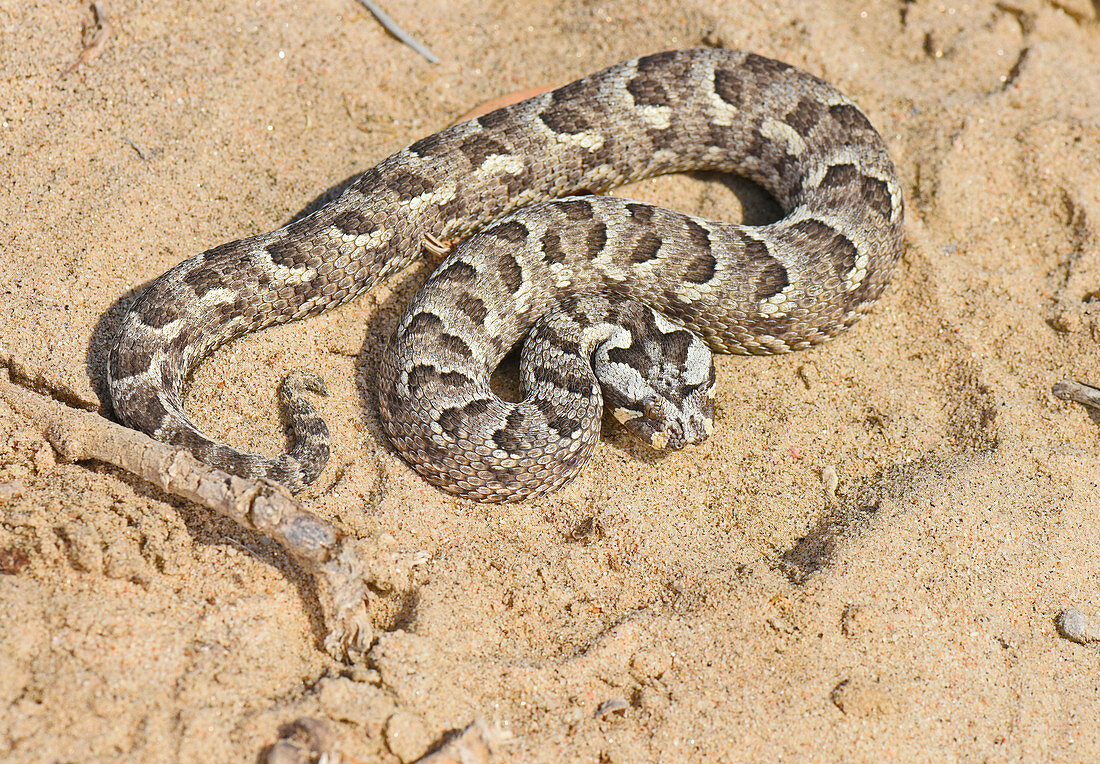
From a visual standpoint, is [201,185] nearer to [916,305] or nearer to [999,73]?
[916,305]

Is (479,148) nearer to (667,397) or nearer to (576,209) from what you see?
(576,209)

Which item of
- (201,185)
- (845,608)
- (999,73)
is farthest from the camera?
(999,73)

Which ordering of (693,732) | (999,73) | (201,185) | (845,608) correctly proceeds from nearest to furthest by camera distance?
1. (693,732)
2. (845,608)
3. (201,185)
4. (999,73)

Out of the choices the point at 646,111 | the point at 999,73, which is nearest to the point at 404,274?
the point at 646,111

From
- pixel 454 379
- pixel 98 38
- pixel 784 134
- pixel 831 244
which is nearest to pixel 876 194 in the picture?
pixel 831 244

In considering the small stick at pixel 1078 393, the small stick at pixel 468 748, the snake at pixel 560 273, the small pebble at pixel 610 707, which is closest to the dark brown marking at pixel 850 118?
the snake at pixel 560 273

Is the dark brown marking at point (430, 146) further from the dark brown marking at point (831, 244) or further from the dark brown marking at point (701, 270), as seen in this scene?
the dark brown marking at point (831, 244)

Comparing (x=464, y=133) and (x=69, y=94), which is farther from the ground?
(x=464, y=133)
